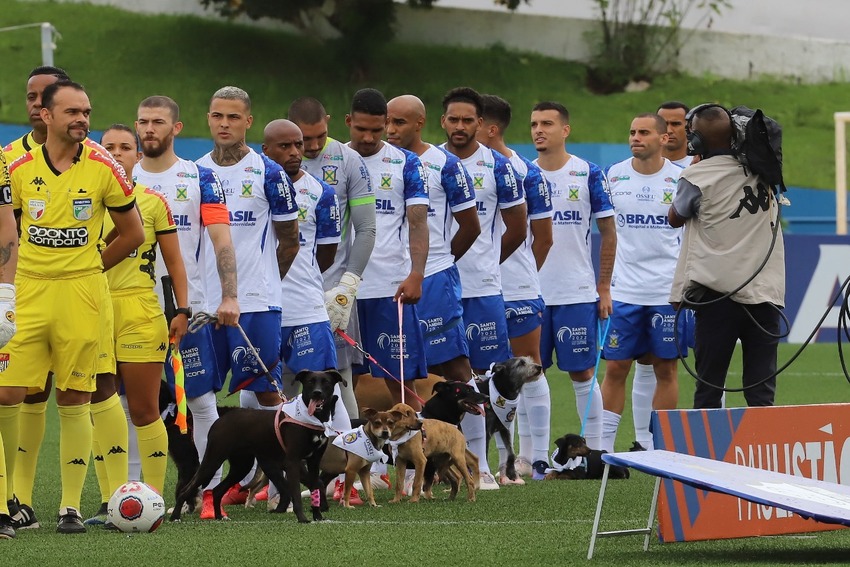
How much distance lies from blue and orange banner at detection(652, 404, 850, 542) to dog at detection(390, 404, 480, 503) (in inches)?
73.6

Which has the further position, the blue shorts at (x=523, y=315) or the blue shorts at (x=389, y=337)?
the blue shorts at (x=523, y=315)

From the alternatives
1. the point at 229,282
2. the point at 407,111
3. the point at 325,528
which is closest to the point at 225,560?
the point at 325,528

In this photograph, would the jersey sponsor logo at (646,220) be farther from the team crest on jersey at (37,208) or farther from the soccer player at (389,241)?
the team crest on jersey at (37,208)

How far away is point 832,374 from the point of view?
56.6 ft

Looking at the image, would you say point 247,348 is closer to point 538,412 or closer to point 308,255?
point 308,255

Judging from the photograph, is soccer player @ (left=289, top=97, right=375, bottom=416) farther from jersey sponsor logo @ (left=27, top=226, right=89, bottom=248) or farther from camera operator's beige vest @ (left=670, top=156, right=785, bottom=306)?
jersey sponsor logo @ (left=27, top=226, right=89, bottom=248)

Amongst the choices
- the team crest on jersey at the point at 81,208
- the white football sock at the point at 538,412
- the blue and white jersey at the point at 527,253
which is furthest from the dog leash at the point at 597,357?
the team crest on jersey at the point at 81,208

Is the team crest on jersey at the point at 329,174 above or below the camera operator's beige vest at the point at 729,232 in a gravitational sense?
above

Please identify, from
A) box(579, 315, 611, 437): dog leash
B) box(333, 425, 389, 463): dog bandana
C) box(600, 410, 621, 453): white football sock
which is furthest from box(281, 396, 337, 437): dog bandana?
box(600, 410, 621, 453): white football sock

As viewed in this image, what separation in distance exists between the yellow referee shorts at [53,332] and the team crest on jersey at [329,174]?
89.5 inches

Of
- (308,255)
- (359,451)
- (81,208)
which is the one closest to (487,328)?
(308,255)

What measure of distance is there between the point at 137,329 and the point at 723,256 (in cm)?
286

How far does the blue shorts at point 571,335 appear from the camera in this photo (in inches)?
401

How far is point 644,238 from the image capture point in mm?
10445
